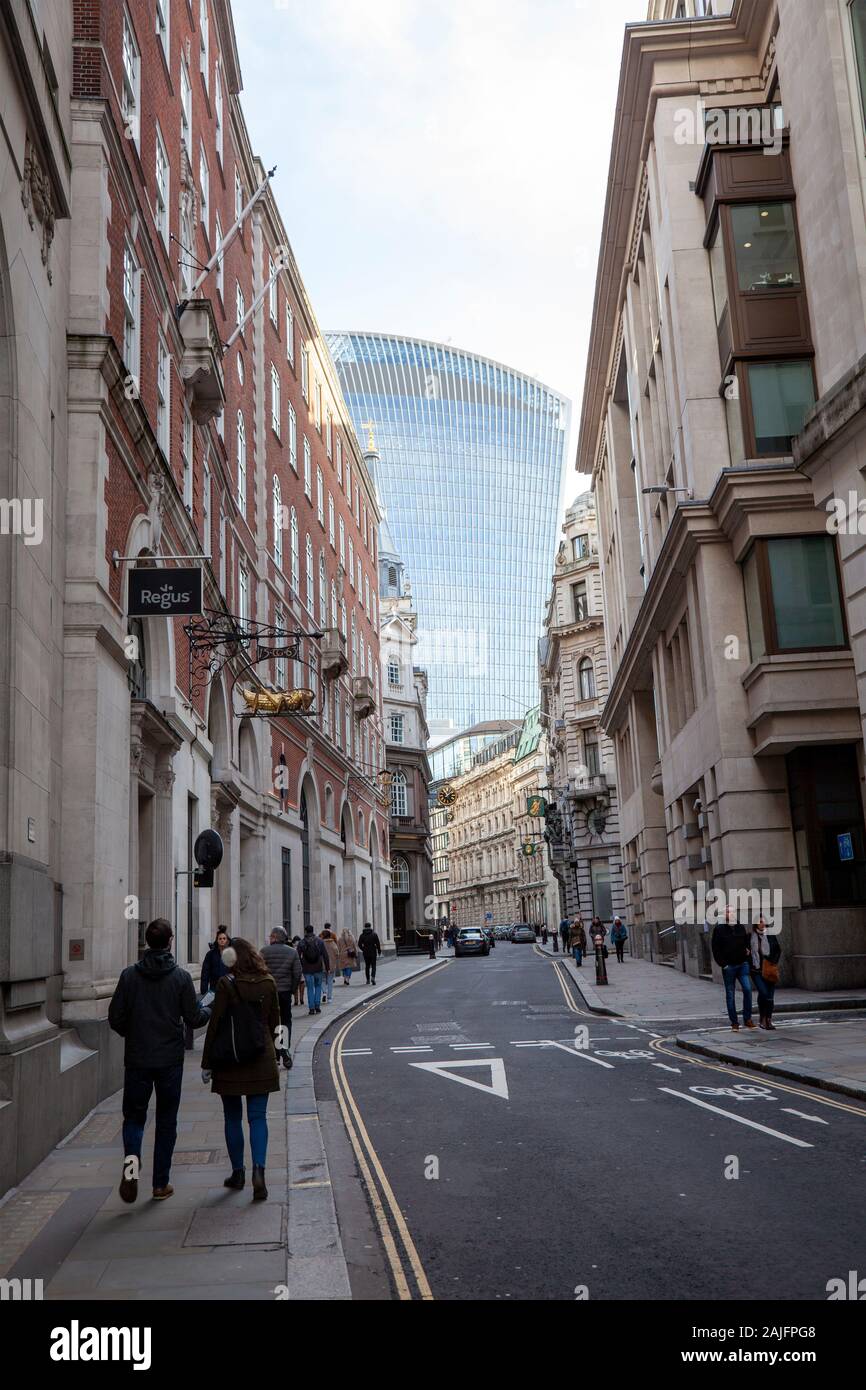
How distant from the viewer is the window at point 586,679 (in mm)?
64125

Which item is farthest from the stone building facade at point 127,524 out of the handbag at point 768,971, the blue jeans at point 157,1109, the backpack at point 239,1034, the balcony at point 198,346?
the handbag at point 768,971

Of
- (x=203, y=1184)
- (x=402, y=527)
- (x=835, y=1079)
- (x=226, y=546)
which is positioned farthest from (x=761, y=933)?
(x=402, y=527)

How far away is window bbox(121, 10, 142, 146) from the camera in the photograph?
1723 cm

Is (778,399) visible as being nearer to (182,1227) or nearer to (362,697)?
(182,1227)

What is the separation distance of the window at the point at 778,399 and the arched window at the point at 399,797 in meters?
55.3

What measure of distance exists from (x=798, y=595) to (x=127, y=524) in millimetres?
13570

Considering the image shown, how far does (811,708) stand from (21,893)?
16.6 m

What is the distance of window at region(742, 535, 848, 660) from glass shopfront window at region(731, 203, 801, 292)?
567cm

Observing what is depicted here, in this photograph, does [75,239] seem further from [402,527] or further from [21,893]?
[402,527]

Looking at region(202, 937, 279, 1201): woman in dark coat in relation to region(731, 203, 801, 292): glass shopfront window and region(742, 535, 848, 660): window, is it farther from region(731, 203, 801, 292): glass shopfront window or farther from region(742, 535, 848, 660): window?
region(731, 203, 801, 292): glass shopfront window

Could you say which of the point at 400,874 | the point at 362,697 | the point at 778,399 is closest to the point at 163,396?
the point at 778,399

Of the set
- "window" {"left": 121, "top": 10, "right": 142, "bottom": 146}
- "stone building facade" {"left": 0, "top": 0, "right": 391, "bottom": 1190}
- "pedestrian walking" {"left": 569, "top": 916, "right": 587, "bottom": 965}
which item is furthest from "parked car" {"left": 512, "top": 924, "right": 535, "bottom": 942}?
"window" {"left": 121, "top": 10, "right": 142, "bottom": 146}

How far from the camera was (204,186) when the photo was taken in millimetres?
25609
